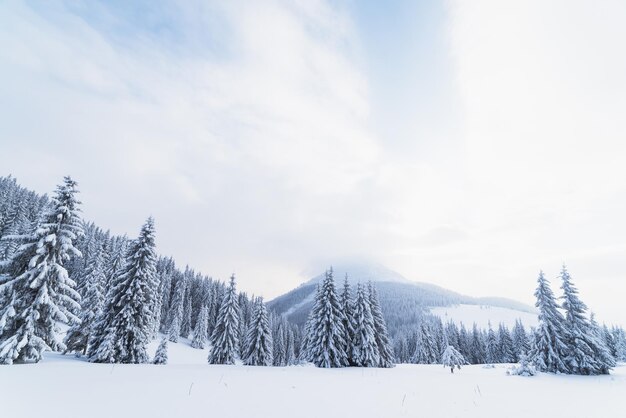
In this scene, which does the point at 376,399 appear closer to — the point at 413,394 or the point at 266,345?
the point at 413,394

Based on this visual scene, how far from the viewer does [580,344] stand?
31047 mm

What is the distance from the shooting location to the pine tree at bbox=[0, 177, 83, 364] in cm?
1994

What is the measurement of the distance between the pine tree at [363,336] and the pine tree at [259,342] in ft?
48.1

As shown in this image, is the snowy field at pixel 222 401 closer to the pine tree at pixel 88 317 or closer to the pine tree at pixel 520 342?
the pine tree at pixel 88 317

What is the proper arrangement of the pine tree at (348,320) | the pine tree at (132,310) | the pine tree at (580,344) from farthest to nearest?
the pine tree at (348,320) < the pine tree at (580,344) < the pine tree at (132,310)

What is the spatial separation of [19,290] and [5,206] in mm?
84269

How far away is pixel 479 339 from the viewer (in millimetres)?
92250

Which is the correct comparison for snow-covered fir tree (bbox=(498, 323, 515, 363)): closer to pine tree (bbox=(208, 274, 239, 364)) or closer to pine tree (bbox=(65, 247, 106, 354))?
pine tree (bbox=(208, 274, 239, 364))

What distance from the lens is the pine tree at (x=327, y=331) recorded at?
37.3 m

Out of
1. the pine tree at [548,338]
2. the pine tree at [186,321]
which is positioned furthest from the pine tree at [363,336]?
the pine tree at [186,321]

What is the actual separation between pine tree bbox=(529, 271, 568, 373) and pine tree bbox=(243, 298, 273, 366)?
34.6 metres

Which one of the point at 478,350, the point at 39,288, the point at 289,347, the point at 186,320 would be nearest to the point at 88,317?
the point at 39,288

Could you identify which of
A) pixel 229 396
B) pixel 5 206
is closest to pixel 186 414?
pixel 229 396

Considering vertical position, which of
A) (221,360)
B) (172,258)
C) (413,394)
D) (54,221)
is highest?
(172,258)
